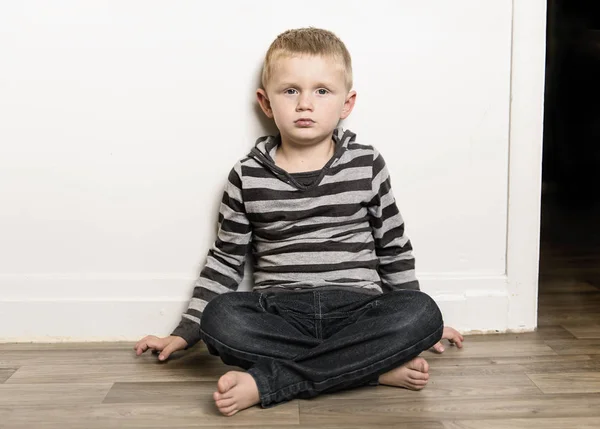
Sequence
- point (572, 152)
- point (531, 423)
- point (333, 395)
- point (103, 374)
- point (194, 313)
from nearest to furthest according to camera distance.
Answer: point (531, 423)
point (333, 395)
point (103, 374)
point (194, 313)
point (572, 152)

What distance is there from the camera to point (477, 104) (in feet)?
4.59

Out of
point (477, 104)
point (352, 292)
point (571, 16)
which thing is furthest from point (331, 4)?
point (571, 16)

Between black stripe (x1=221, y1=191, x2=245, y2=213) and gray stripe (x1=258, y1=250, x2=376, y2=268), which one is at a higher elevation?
black stripe (x1=221, y1=191, x2=245, y2=213)

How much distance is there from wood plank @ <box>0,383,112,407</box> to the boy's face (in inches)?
20.9

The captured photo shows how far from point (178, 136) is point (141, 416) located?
55 cm

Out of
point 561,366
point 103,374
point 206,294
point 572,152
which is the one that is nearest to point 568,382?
point 561,366

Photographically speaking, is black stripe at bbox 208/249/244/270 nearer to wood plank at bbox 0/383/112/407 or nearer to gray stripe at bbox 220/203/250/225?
gray stripe at bbox 220/203/250/225

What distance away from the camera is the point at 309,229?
1.31m

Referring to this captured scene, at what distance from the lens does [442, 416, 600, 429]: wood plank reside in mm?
988

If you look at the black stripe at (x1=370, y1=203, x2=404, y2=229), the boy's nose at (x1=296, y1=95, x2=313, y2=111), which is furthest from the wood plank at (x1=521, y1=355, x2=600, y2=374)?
the boy's nose at (x1=296, y1=95, x2=313, y2=111)

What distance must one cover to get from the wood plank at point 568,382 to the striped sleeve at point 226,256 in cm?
54

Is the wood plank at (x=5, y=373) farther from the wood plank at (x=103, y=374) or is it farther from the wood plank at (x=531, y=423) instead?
the wood plank at (x=531, y=423)

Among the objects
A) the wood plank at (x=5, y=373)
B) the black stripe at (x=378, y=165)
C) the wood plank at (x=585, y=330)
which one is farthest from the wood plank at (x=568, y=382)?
the wood plank at (x=5, y=373)

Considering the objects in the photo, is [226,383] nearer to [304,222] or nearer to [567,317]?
[304,222]
